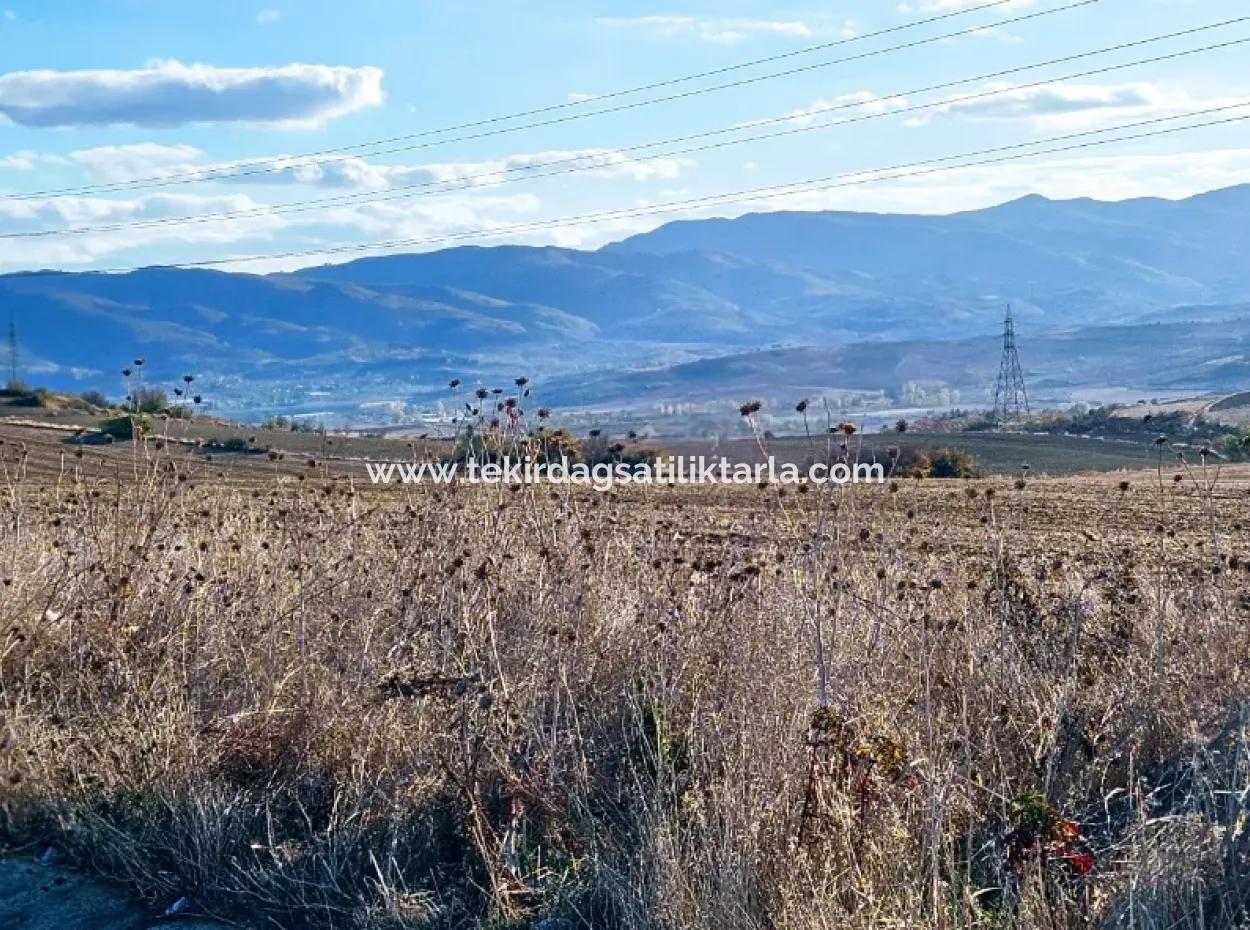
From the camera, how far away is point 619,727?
6.32 meters

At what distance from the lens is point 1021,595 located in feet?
25.0

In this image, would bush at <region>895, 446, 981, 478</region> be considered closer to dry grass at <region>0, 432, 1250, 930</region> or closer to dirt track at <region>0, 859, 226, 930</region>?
dry grass at <region>0, 432, 1250, 930</region>

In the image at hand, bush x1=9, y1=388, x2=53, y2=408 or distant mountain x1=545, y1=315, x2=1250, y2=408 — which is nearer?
distant mountain x1=545, y1=315, x2=1250, y2=408

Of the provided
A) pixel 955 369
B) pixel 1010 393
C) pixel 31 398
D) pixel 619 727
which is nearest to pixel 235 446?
pixel 31 398

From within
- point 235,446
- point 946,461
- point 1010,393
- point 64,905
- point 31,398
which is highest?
point 31,398

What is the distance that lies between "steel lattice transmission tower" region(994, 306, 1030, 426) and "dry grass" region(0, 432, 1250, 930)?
1995 inches

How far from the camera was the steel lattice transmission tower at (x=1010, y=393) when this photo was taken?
2254 inches

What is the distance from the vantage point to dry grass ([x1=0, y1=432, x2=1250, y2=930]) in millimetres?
4789

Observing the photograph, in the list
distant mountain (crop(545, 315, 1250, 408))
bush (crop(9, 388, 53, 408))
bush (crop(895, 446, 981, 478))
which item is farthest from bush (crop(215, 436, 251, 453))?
bush (crop(9, 388, 53, 408))

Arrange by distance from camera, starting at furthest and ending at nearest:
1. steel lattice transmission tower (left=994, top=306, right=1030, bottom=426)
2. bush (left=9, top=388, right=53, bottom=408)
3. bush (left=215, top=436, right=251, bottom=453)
→ steel lattice transmission tower (left=994, top=306, right=1030, bottom=426) < bush (left=9, top=388, right=53, bottom=408) < bush (left=215, top=436, right=251, bottom=453)

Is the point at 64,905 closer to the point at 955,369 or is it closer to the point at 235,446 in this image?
the point at 235,446

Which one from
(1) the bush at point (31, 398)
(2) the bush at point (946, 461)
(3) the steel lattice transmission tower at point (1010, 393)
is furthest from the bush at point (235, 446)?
(3) the steel lattice transmission tower at point (1010, 393)

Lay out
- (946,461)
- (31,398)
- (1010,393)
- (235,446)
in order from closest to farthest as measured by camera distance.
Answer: (235,446)
(946,461)
(31,398)
(1010,393)

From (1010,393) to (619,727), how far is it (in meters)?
54.7
